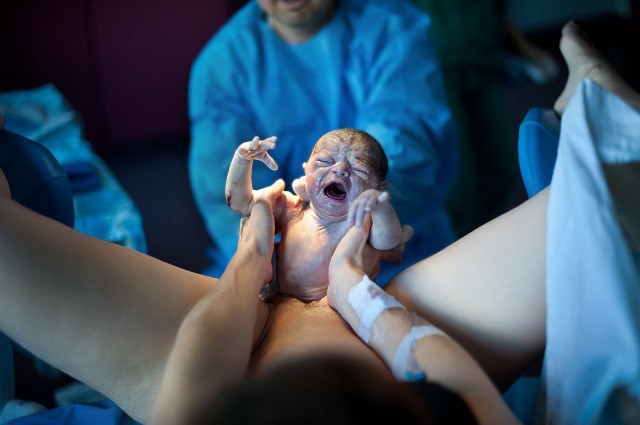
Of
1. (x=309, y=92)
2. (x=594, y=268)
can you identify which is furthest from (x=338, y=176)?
(x=309, y=92)

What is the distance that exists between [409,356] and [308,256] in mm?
313

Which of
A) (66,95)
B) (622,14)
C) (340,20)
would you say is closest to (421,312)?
(340,20)

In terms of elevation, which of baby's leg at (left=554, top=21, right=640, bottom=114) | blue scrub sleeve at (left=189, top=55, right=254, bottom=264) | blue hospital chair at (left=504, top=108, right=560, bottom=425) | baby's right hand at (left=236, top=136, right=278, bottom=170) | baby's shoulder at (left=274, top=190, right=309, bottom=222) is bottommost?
blue scrub sleeve at (left=189, top=55, right=254, bottom=264)

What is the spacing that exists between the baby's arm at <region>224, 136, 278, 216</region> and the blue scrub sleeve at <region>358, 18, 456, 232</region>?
427 mm

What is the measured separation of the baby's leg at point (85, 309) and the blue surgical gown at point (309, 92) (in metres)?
0.70

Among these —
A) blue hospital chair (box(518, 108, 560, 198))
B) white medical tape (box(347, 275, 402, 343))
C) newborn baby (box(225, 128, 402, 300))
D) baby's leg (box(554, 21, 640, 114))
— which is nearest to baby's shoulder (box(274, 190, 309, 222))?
newborn baby (box(225, 128, 402, 300))

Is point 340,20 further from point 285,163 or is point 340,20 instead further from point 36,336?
point 36,336

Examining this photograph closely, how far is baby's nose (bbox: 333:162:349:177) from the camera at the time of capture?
3.71ft

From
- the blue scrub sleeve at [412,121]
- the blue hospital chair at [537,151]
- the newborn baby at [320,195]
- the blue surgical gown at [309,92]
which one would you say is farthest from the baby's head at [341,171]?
the blue surgical gown at [309,92]

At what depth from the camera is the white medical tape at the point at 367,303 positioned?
3.09ft

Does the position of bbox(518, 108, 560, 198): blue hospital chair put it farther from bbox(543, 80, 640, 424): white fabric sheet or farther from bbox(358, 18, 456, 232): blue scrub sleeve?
bbox(358, 18, 456, 232): blue scrub sleeve

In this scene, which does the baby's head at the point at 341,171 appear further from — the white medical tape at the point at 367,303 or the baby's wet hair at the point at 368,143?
the white medical tape at the point at 367,303

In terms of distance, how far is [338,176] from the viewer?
1133 millimetres

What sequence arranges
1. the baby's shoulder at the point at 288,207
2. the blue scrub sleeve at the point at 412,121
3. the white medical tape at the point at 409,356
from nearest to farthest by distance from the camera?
the white medical tape at the point at 409,356
the baby's shoulder at the point at 288,207
the blue scrub sleeve at the point at 412,121
